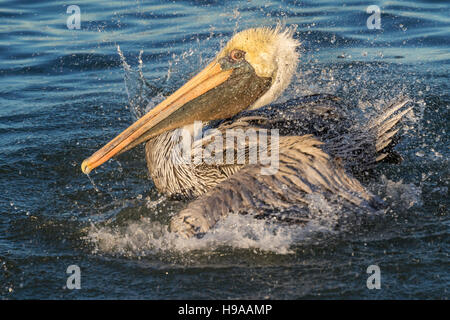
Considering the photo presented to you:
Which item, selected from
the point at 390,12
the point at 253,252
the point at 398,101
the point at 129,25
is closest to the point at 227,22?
the point at 129,25

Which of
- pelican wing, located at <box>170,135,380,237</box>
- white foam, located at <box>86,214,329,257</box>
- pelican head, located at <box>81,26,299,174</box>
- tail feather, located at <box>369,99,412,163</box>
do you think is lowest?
white foam, located at <box>86,214,329,257</box>

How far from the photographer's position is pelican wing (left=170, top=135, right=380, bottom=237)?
3664mm

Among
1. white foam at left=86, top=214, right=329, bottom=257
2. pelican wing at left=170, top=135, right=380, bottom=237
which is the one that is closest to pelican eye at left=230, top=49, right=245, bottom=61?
pelican wing at left=170, top=135, right=380, bottom=237

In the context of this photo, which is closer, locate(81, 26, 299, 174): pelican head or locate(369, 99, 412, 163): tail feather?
locate(369, 99, 412, 163): tail feather

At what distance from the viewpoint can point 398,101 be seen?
4.77 metres

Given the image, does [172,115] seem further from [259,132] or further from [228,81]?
[259,132]

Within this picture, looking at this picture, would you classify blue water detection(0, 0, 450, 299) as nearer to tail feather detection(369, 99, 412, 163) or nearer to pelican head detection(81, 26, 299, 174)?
tail feather detection(369, 99, 412, 163)

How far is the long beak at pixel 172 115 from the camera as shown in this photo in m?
4.43

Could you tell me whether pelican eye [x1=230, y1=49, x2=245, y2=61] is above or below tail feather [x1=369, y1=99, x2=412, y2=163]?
above

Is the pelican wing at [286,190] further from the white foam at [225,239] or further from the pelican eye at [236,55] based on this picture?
the pelican eye at [236,55]

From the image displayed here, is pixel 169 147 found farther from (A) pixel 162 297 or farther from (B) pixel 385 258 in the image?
(B) pixel 385 258

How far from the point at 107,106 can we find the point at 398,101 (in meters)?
3.27

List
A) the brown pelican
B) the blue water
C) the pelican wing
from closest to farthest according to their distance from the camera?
1. the blue water
2. the pelican wing
3. the brown pelican

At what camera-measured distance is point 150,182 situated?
16.5ft
